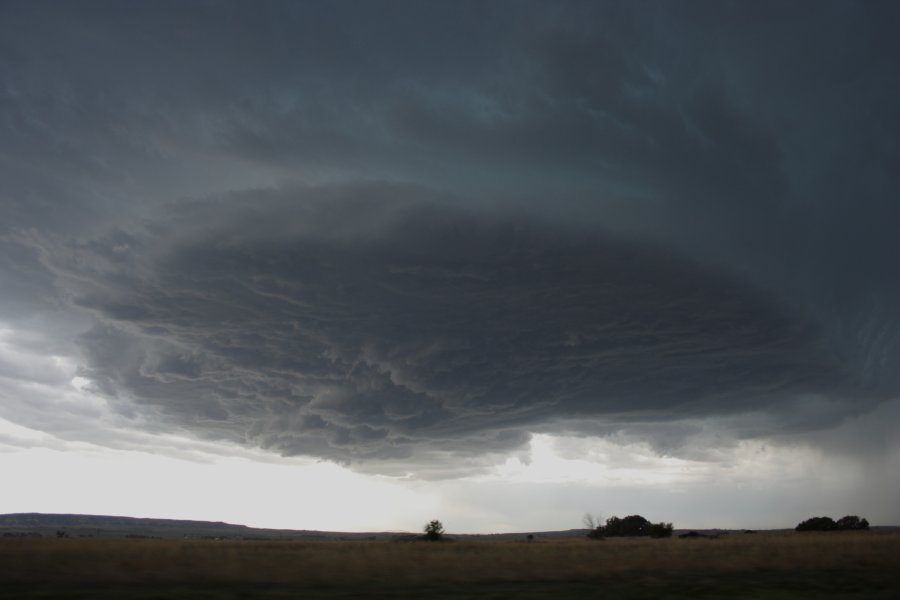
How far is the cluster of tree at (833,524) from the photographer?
127m

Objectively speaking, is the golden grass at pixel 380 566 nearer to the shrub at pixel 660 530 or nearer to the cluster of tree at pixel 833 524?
the shrub at pixel 660 530

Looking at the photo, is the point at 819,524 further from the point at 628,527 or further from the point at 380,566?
the point at 380,566

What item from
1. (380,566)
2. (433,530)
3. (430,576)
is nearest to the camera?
(430,576)

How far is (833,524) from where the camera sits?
419 ft

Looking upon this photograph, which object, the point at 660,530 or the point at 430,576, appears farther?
the point at 660,530

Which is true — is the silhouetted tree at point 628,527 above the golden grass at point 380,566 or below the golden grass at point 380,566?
above

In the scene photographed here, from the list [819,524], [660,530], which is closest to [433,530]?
[660,530]

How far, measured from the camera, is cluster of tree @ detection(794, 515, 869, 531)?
418 ft

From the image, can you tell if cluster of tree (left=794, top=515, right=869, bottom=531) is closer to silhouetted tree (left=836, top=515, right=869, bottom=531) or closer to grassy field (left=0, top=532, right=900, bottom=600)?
silhouetted tree (left=836, top=515, right=869, bottom=531)

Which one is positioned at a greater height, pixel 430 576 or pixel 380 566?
pixel 380 566

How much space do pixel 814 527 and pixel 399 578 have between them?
415ft

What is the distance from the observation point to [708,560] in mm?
38625

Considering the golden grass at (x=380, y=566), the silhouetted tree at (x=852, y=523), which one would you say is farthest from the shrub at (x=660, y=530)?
the golden grass at (x=380, y=566)

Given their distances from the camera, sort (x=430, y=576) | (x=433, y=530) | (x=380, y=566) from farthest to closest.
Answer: (x=433, y=530) < (x=380, y=566) < (x=430, y=576)
